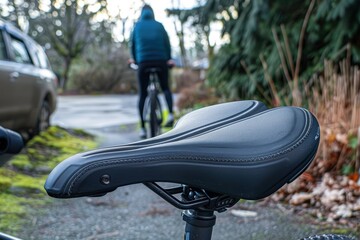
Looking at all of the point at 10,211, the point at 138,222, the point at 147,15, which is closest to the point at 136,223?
the point at 138,222

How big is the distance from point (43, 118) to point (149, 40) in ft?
7.27

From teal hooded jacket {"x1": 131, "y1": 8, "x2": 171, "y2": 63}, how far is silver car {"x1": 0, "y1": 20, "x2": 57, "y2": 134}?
1.48 metres

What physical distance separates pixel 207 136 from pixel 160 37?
17.2 feet

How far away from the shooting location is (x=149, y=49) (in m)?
6.14

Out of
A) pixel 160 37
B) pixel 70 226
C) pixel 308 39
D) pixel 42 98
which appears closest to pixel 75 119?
pixel 42 98

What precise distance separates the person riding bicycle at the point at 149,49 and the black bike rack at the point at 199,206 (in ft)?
16.7

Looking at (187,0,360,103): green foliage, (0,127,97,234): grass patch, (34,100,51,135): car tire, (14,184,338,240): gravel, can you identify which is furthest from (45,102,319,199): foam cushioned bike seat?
(34,100,51,135): car tire

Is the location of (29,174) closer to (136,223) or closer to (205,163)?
(136,223)

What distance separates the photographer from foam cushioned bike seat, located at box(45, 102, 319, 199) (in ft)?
3.16

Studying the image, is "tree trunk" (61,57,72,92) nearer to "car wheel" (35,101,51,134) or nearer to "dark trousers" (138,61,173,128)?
"car wheel" (35,101,51,134)

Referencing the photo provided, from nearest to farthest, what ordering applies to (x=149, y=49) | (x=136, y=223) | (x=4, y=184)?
(x=136, y=223), (x=4, y=184), (x=149, y=49)

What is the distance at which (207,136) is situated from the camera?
114 cm

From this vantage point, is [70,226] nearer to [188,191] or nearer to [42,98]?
[188,191]

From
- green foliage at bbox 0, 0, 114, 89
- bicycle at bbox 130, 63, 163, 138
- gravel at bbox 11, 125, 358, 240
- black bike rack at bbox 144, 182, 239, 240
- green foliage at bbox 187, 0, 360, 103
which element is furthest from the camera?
green foliage at bbox 0, 0, 114, 89
